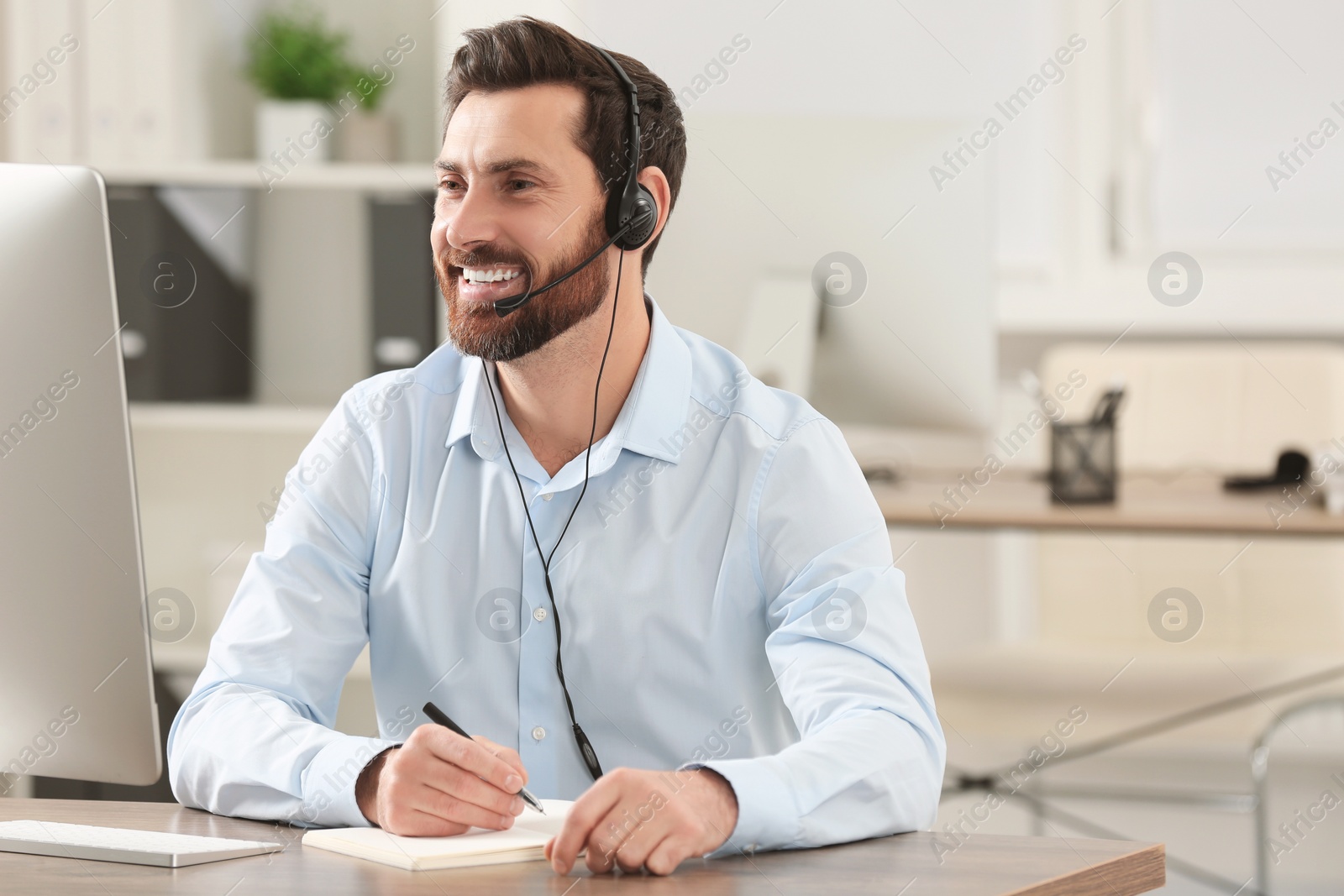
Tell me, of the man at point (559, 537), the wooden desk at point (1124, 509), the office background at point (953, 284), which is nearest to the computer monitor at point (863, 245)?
the office background at point (953, 284)

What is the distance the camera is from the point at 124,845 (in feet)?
3.09

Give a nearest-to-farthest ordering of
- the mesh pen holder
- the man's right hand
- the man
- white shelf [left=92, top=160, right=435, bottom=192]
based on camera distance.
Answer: the man's right hand, the man, the mesh pen holder, white shelf [left=92, top=160, right=435, bottom=192]

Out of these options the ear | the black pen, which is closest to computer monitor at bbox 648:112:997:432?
the ear

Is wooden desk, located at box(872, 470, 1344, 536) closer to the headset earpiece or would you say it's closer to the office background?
the office background

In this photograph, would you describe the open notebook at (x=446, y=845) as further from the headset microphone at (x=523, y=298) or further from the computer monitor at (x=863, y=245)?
the computer monitor at (x=863, y=245)

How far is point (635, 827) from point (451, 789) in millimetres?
147

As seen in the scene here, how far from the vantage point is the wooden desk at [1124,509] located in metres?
2.20

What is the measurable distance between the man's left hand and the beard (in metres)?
0.56

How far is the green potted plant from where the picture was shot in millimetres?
2775

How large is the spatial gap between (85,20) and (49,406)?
Result: 206cm

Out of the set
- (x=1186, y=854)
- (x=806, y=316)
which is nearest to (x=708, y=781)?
(x=806, y=316)

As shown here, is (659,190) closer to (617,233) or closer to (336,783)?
(617,233)

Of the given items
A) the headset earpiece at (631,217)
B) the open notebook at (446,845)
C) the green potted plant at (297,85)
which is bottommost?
the open notebook at (446,845)

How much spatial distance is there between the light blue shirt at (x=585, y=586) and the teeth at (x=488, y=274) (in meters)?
0.10
